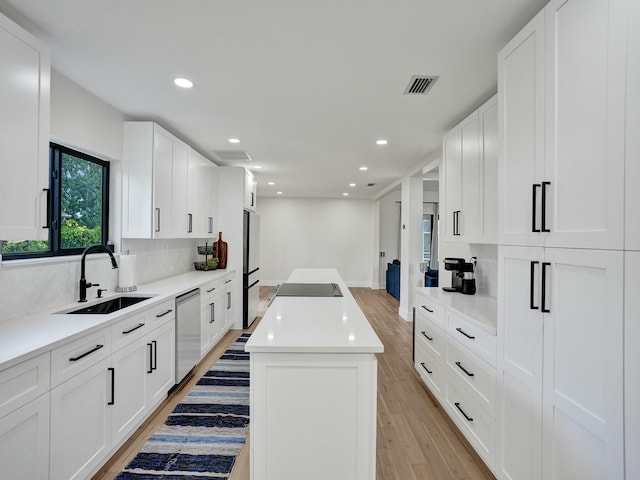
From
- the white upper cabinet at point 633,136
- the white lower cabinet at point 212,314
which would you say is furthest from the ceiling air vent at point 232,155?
the white upper cabinet at point 633,136

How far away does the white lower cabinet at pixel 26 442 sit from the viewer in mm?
1238

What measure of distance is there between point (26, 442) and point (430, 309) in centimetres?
273

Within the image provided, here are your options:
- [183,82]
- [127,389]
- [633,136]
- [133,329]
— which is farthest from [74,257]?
[633,136]

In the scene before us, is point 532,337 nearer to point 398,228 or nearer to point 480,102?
point 480,102

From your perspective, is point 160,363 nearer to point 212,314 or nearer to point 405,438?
point 212,314

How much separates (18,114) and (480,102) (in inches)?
122

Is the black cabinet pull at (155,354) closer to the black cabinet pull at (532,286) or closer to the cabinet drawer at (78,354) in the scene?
the cabinet drawer at (78,354)

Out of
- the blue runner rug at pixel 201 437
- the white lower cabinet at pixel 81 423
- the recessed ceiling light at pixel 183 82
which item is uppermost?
the recessed ceiling light at pixel 183 82

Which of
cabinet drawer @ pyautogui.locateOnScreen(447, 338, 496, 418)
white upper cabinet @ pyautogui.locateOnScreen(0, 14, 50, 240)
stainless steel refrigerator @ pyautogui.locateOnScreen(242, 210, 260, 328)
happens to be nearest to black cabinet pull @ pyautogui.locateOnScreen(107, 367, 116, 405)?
white upper cabinet @ pyautogui.locateOnScreen(0, 14, 50, 240)

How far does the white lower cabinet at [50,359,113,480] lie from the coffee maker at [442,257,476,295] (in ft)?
9.26

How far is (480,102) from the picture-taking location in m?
2.58

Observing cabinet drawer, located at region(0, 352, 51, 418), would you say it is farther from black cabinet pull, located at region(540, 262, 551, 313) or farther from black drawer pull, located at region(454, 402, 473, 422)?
black drawer pull, located at region(454, 402, 473, 422)

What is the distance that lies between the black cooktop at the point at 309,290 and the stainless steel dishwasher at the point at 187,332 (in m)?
0.94

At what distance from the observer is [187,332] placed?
3.01 m
